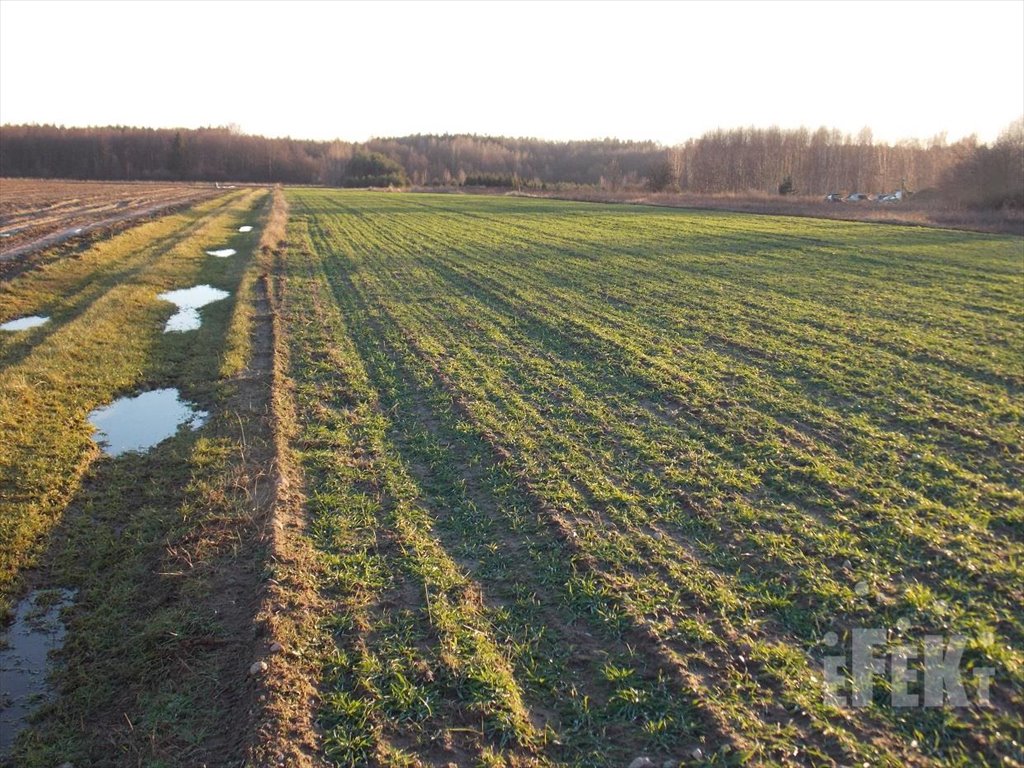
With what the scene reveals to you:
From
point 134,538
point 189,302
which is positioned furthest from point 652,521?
point 189,302

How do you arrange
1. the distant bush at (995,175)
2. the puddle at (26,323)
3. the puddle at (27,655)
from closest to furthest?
the puddle at (27,655) → the puddle at (26,323) → the distant bush at (995,175)

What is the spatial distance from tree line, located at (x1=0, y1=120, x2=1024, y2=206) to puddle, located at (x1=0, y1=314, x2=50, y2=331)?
48027 millimetres

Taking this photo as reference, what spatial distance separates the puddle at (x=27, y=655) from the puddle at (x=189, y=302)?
31.7 ft

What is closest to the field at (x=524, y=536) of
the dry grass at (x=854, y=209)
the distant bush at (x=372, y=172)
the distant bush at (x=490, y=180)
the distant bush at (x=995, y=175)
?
the dry grass at (x=854, y=209)

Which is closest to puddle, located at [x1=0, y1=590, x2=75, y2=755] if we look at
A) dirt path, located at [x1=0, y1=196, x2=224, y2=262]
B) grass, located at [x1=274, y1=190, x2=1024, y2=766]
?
grass, located at [x1=274, y1=190, x2=1024, y2=766]

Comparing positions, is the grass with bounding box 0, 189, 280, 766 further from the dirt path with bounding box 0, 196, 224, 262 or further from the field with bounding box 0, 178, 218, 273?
the field with bounding box 0, 178, 218, 273

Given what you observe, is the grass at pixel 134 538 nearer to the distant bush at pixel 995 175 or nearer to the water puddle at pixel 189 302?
the water puddle at pixel 189 302

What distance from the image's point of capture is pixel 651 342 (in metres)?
13.0

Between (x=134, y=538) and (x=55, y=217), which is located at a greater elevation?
(x=55, y=217)

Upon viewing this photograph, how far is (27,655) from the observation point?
5344 millimetres

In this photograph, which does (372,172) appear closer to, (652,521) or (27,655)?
(652,521)

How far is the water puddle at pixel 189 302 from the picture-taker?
49.6ft

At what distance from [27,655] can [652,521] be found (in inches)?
211

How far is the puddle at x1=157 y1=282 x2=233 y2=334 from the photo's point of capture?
15115 millimetres
